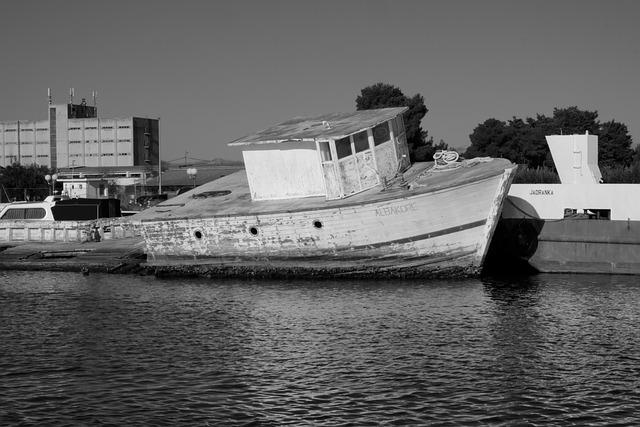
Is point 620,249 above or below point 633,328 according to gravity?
above

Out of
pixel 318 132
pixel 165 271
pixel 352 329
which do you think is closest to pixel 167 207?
pixel 165 271

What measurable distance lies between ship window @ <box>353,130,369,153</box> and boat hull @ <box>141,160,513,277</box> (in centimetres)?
230

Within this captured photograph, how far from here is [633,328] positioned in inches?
862

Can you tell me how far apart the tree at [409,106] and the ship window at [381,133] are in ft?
106

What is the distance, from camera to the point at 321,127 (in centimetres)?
3331

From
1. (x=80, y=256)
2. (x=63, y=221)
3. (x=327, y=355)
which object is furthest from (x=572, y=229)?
(x=63, y=221)

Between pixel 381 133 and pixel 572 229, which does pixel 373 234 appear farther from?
pixel 572 229

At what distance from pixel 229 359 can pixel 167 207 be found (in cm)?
1757

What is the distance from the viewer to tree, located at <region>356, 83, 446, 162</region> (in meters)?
66.1

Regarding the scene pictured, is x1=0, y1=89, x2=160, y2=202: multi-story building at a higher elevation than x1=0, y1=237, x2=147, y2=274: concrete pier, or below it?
higher

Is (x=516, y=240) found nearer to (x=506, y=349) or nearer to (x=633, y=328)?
(x=633, y=328)

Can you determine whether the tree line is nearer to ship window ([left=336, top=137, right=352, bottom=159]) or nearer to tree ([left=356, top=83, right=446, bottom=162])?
tree ([left=356, top=83, right=446, bottom=162])

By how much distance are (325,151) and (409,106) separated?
122ft

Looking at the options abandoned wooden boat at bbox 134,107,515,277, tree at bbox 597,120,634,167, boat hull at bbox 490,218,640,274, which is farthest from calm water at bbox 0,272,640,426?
tree at bbox 597,120,634,167
